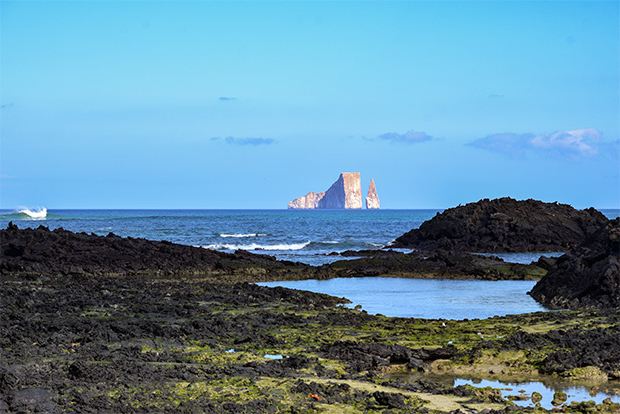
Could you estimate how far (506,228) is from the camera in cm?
5538

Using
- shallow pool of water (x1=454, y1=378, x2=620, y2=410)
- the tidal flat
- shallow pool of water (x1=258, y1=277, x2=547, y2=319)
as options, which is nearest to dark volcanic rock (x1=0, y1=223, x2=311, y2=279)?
shallow pool of water (x1=258, y1=277, x2=547, y2=319)

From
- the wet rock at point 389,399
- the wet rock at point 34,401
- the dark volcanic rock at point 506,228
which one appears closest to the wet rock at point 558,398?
the wet rock at point 389,399

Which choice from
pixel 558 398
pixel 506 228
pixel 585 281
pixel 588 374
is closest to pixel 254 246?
pixel 506 228

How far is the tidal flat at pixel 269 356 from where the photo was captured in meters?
8.94

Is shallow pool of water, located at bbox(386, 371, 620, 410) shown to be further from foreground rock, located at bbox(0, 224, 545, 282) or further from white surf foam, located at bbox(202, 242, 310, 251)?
white surf foam, located at bbox(202, 242, 310, 251)

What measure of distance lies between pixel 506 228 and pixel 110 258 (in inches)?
1362

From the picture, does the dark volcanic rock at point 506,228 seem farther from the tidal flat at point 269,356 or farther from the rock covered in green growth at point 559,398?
the rock covered in green growth at point 559,398

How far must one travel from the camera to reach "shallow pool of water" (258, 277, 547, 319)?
63.7 ft

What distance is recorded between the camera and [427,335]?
14258 mm

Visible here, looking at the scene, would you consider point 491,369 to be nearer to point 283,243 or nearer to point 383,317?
point 383,317

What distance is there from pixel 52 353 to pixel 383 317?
8.19 meters

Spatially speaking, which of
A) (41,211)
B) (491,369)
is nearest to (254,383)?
(491,369)

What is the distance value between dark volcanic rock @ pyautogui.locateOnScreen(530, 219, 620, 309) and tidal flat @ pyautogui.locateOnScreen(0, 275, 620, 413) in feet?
7.92

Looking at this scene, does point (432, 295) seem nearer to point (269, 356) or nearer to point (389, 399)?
point (269, 356)
